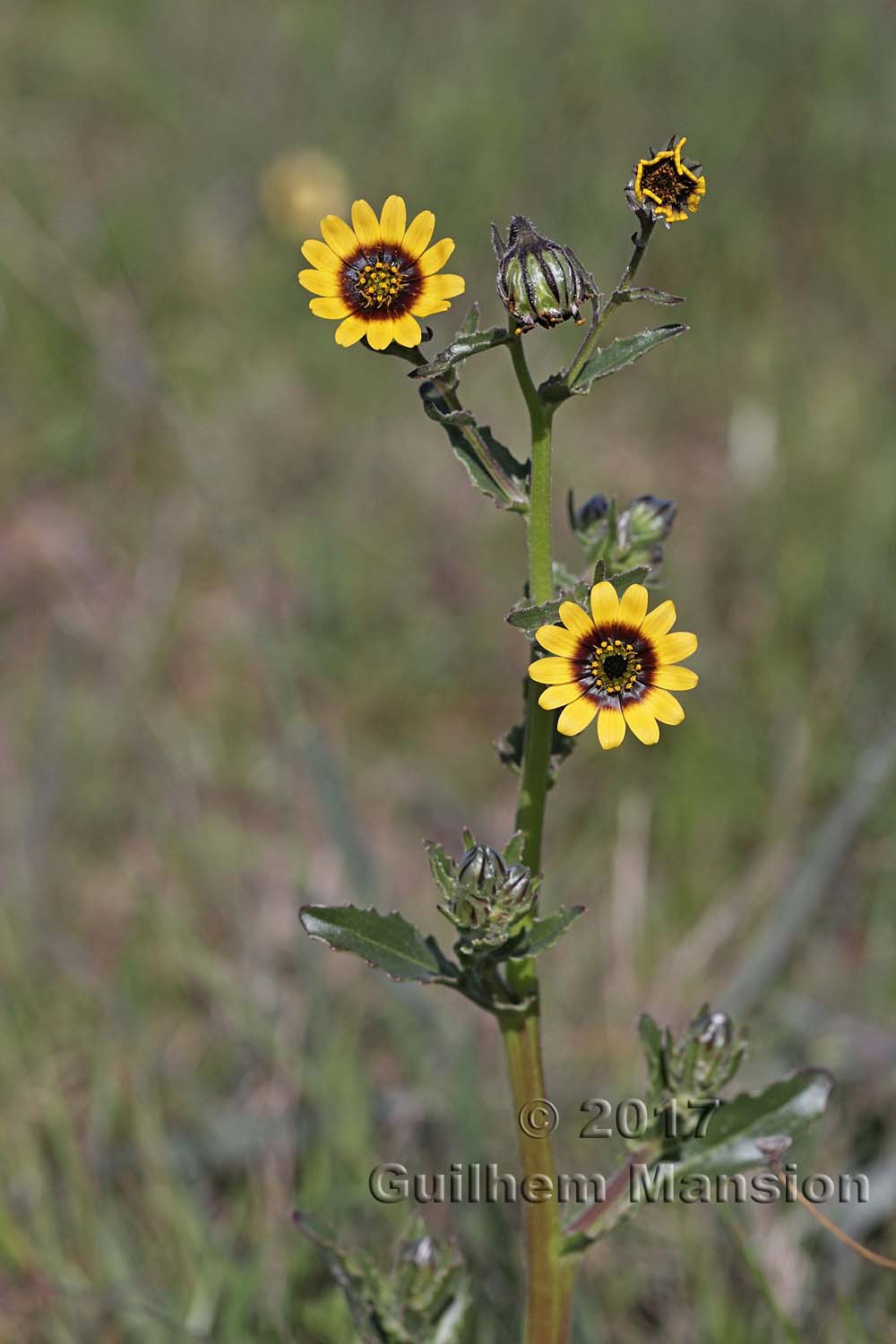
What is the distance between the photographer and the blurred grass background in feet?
8.72

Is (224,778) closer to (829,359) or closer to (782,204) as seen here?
(829,359)

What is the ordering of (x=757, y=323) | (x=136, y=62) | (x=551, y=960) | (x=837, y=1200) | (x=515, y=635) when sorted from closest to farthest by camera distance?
(x=837, y=1200) → (x=551, y=960) → (x=515, y=635) → (x=757, y=323) → (x=136, y=62)

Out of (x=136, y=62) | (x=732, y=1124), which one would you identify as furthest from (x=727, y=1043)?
(x=136, y=62)

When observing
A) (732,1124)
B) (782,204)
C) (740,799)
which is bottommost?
(732,1124)

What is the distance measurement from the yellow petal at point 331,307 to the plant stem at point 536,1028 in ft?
0.74

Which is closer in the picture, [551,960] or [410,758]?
[551,960]

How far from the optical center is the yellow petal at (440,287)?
5.23ft

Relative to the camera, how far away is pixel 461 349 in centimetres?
156

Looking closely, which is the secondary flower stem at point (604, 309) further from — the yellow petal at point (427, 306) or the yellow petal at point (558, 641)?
the yellow petal at point (558, 641)

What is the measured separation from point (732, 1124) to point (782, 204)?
5.22 meters

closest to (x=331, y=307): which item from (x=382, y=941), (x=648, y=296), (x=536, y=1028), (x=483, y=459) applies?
(x=483, y=459)

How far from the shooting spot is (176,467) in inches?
199

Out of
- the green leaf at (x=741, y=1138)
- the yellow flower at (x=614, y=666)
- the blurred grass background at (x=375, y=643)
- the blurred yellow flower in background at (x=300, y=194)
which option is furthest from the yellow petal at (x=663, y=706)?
the blurred yellow flower in background at (x=300, y=194)

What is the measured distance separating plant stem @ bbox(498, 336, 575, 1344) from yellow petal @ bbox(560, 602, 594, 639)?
4.5 inches
